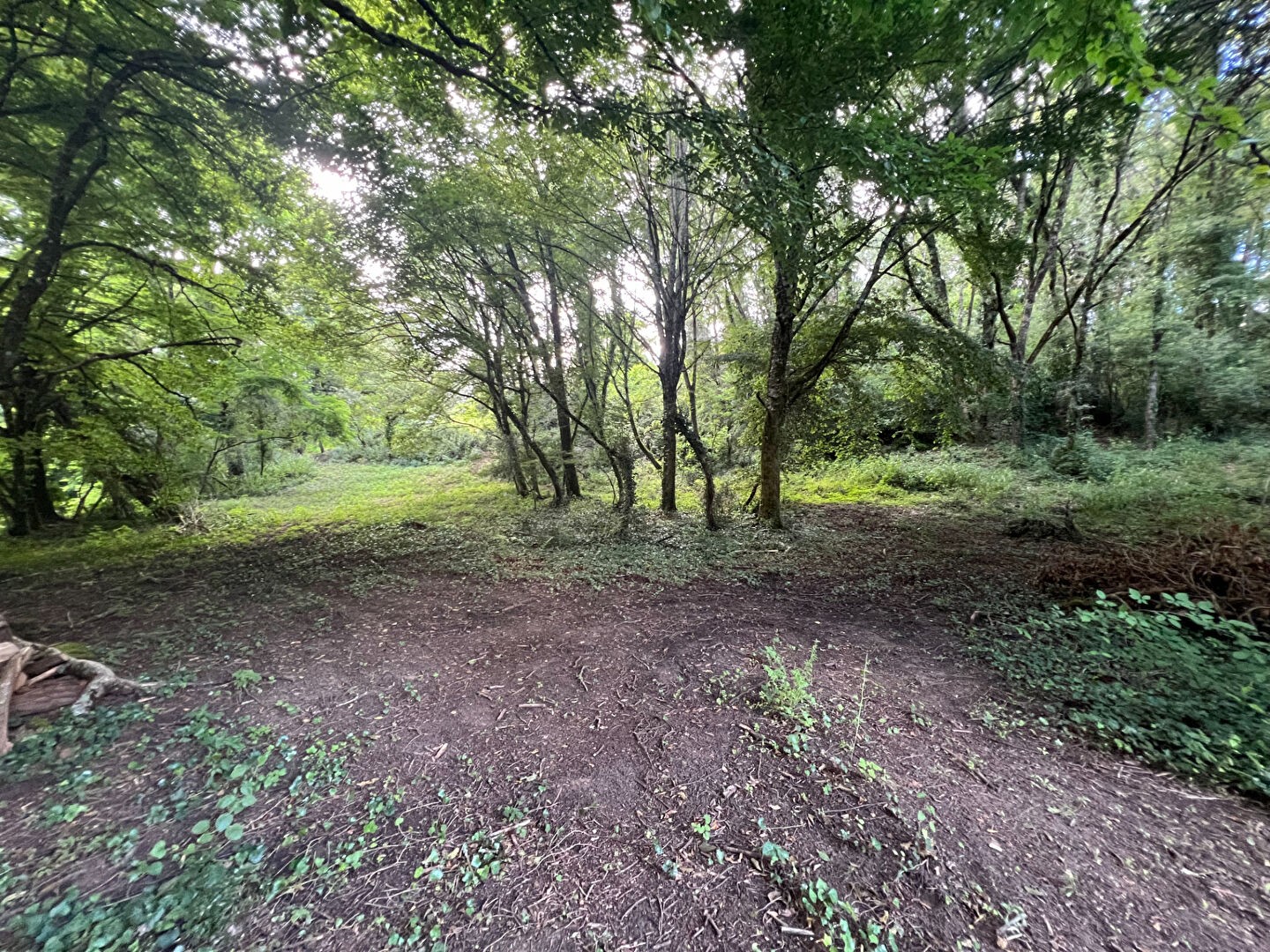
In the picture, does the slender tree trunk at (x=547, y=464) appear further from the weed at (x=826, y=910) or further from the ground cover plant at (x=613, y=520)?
the weed at (x=826, y=910)

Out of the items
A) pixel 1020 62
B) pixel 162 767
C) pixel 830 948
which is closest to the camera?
pixel 830 948

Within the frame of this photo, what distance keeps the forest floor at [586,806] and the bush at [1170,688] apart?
193 mm

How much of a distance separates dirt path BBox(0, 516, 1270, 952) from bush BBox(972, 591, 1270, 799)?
19 centimetres

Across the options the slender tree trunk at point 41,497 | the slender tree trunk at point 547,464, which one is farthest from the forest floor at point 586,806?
the slender tree trunk at point 547,464

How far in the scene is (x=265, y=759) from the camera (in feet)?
7.78

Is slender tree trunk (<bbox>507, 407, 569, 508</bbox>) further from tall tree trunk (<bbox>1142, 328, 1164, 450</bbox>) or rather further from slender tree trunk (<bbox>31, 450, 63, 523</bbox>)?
tall tree trunk (<bbox>1142, 328, 1164, 450</bbox>)

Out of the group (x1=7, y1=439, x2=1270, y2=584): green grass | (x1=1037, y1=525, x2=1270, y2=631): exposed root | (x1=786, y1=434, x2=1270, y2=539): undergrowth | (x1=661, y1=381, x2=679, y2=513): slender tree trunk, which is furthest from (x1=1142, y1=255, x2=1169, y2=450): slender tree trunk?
(x1=661, y1=381, x2=679, y2=513): slender tree trunk

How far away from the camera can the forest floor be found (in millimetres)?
1630

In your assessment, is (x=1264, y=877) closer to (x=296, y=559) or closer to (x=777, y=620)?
(x=777, y=620)

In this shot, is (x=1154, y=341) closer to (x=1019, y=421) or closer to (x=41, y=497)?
(x=1019, y=421)

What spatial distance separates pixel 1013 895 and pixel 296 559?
7.54 metres

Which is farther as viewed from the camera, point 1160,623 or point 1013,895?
point 1160,623

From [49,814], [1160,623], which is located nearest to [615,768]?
[49,814]

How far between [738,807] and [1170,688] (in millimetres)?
2687
